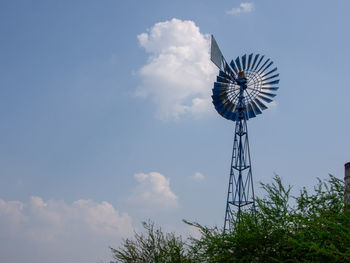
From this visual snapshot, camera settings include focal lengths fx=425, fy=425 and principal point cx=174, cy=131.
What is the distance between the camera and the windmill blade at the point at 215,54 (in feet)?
124

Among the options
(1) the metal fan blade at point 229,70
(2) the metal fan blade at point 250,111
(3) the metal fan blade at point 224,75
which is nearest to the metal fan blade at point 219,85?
(3) the metal fan blade at point 224,75

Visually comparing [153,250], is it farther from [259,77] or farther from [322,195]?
[259,77]

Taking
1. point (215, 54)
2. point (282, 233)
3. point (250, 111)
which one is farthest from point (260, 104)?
point (282, 233)

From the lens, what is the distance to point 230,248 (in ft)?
62.8

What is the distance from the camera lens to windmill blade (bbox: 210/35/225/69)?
3779cm

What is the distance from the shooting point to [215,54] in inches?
1512

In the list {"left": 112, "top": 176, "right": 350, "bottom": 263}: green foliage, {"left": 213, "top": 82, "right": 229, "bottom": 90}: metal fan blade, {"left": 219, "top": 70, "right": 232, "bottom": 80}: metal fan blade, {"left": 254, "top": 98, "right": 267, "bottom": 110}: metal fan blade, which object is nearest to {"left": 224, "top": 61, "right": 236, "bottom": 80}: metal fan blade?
{"left": 219, "top": 70, "right": 232, "bottom": 80}: metal fan blade

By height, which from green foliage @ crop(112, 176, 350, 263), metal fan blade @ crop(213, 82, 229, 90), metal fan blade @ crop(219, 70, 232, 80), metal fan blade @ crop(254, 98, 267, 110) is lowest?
green foliage @ crop(112, 176, 350, 263)

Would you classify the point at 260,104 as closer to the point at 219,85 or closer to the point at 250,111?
the point at 250,111

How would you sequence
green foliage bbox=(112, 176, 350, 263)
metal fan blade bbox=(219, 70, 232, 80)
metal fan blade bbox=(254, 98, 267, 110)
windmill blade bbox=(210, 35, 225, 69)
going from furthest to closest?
metal fan blade bbox=(219, 70, 232, 80) < metal fan blade bbox=(254, 98, 267, 110) < windmill blade bbox=(210, 35, 225, 69) < green foliage bbox=(112, 176, 350, 263)

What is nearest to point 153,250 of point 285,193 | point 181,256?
point 181,256

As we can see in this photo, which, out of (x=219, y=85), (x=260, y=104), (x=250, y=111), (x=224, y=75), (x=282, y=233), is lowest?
(x=282, y=233)

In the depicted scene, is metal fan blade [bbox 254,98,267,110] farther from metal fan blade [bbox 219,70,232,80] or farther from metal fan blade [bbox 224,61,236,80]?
metal fan blade [bbox 219,70,232,80]

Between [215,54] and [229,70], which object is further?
[229,70]
